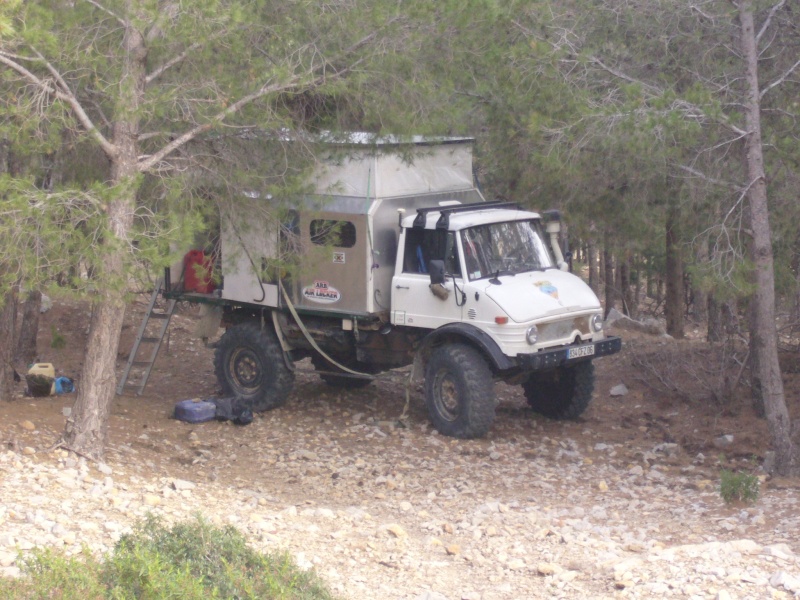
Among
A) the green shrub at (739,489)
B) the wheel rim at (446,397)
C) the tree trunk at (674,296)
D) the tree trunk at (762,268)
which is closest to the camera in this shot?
the green shrub at (739,489)

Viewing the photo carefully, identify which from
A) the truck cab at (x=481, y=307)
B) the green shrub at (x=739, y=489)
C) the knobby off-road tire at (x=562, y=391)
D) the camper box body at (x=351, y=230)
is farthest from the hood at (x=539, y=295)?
the green shrub at (x=739, y=489)

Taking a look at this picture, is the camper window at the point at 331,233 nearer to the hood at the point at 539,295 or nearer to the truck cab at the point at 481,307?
the truck cab at the point at 481,307

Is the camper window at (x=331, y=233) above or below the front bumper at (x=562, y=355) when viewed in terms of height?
above

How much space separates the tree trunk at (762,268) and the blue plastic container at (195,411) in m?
6.10

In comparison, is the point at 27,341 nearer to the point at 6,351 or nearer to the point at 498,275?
the point at 6,351

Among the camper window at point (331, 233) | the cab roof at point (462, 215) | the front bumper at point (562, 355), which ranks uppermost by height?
the cab roof at point (462, 215)

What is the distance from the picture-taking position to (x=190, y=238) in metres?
7.89

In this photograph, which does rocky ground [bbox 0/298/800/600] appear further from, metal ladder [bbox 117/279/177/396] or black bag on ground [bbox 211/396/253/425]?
metal ladder [bbox 117/279/177/396]

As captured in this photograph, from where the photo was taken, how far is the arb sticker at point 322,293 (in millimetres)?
10953

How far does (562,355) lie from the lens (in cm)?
1016

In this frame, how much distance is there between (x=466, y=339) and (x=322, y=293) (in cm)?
179

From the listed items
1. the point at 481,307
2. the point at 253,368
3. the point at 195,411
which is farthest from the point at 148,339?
the point at 481,307

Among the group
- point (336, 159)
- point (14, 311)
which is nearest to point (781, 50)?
point (336, 159)

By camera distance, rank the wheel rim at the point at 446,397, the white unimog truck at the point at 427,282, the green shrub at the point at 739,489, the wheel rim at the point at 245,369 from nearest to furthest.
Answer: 1. the green shrub at the point at 739,489
2. the white unimog truck at the point at 427,282
3. the wheel rim at the point at 446,397
4. the wheel rim at the point at 245,369
